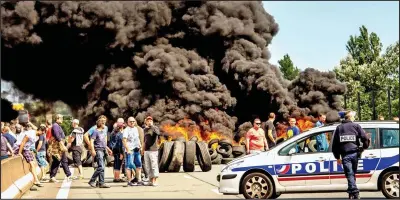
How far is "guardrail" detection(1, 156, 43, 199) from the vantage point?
11087mm

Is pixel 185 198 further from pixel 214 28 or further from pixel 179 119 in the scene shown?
pixel 214 28

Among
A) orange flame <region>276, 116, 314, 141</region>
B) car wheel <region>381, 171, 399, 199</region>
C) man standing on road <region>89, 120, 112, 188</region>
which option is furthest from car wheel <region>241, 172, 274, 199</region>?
orange flame <region>276, 116, 314, 141</region>

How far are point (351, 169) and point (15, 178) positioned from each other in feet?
20.7

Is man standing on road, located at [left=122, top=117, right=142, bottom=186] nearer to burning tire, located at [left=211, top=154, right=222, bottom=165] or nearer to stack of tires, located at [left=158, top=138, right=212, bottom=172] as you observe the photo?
stack of tires, located at [left=158, top=138, right=212, bottom=172]

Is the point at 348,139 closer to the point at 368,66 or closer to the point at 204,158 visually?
the point at 204,158

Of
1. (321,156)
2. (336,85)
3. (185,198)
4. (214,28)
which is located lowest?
(185,198)

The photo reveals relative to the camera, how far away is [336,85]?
41062 millimetres

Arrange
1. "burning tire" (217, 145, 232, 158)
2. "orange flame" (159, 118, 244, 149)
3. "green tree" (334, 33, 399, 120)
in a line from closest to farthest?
"burning tire" (217, 145, 232, 158) → "orange flame" (159, 118, 244, 149) → "green tree" (334, 33, 399, 120)

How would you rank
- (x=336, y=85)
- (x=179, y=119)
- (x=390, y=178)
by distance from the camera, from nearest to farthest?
(x=390, y=178)
(x=179, y=119)
(x=336, y=85)

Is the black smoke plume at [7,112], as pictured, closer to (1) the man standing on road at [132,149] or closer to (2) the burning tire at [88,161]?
(2) the burning tire at [88,161]

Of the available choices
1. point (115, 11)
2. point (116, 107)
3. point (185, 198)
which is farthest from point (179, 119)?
point (185, 198)

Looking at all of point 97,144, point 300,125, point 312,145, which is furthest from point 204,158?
point 300,125

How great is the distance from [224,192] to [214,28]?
1168 inches

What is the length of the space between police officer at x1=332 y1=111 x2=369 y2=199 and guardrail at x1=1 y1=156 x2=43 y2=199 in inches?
218
